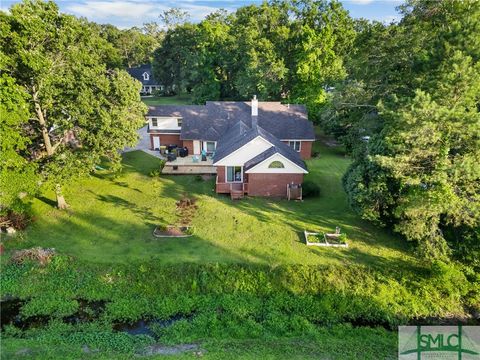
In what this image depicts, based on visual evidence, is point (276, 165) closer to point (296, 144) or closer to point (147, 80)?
point (296, 144)

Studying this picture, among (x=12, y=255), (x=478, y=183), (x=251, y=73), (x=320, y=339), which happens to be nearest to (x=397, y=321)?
(x=320, y=339)

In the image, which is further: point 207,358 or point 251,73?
point 251,73

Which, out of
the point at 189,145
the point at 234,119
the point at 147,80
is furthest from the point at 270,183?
the point at 147,80

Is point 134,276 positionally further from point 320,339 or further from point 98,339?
point 320,339

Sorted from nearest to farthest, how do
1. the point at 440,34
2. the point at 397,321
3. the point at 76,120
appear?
the point at 397,321, the point at 440,34, the point at 76,120

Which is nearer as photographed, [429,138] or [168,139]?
[429,138]

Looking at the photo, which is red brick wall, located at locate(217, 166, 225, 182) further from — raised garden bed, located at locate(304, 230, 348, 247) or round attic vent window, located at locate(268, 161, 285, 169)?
raised garden bed, located at locate(304, 230, 348, 247)

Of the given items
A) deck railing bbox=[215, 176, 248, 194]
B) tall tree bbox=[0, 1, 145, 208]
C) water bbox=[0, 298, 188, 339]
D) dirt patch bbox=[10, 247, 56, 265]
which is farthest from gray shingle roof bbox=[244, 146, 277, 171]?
dirt patch bbox=[10, 247, 56, 265]
